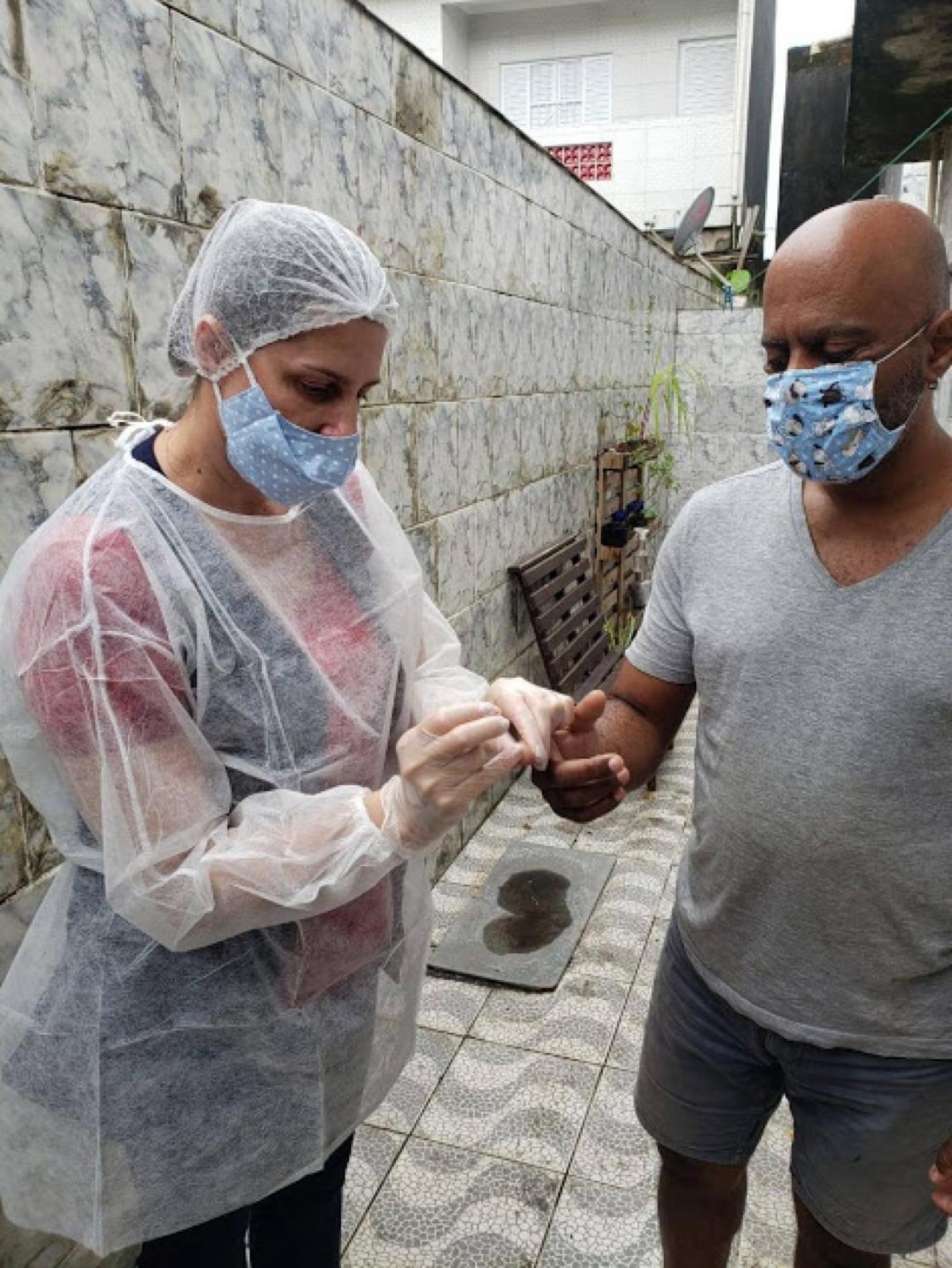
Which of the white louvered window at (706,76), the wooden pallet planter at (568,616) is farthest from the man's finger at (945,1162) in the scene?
the white louvered window at (706,76)

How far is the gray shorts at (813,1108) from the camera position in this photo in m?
1.28

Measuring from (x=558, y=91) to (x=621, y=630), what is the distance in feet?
35.4

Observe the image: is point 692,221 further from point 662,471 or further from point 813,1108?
point 813,1108

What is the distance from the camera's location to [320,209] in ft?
7.55

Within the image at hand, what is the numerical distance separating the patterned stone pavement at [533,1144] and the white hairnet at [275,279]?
189 cm

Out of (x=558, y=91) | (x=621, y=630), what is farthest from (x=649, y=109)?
(x=621, y=630)

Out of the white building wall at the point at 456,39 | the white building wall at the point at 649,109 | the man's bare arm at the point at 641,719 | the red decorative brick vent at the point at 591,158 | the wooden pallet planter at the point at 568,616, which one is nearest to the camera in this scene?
the man's bare arm at the point at 641,719

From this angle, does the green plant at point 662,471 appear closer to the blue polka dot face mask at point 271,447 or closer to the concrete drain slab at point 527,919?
the concrete drain slab at point 527,919

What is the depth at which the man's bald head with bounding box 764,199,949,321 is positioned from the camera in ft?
4.00

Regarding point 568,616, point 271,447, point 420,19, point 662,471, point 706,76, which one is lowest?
point 568,616

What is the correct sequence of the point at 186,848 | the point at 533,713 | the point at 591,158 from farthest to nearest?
1. the point at 591,158
2. the point at 533,713
3. the point at 186,848

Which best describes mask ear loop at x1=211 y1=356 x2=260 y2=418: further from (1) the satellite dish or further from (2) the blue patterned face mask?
(1) the satellite dish

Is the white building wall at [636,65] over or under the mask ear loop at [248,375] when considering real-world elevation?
over

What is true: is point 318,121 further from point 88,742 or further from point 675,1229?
point 675,1229
